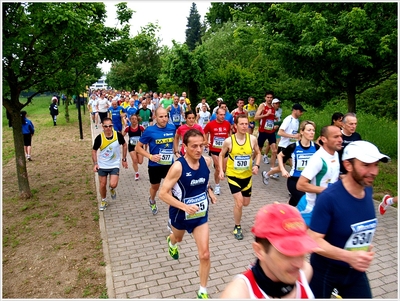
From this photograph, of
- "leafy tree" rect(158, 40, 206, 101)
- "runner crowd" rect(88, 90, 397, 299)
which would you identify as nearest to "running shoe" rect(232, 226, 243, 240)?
"runner crowd" rect(88, 90, 397, 299)

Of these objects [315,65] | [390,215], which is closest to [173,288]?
Result: [390,215]

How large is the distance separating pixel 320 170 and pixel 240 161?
1.87 m

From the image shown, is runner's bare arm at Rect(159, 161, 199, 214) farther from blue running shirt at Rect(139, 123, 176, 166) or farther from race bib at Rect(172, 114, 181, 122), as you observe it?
race bib at Rect(172, 114, 181, 122)

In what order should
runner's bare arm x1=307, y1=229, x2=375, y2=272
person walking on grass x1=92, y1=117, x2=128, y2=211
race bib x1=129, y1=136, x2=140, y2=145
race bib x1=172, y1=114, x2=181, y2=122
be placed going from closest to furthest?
runner's bare arm x1=307, y1=229, x2=375, y2=272 → person walking on grass x1=92, y1=117, x2=128, y2=211 → race bib x1=129, y1=136, x2=140, y2=145 → race bib x1=172, y1=114, x2=181, y2=122

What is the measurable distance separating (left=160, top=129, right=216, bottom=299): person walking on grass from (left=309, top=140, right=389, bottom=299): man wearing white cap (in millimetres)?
1617

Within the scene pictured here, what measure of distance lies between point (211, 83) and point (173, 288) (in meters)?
17.9

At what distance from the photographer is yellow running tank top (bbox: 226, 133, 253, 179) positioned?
19.2ft

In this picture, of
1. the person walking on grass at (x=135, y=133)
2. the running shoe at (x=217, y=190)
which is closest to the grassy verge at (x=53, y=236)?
the person walking on grass at (x=135, y=133)

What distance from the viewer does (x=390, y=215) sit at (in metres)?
6.88

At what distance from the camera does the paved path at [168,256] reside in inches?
175

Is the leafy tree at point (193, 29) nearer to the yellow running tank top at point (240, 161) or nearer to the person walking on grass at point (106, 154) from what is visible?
the person walking on grass at point (106, 154)

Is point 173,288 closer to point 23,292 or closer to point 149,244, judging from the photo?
point 149,244

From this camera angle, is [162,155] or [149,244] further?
[162,155]

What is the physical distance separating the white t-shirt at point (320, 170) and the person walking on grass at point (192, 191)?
4.10 feet
